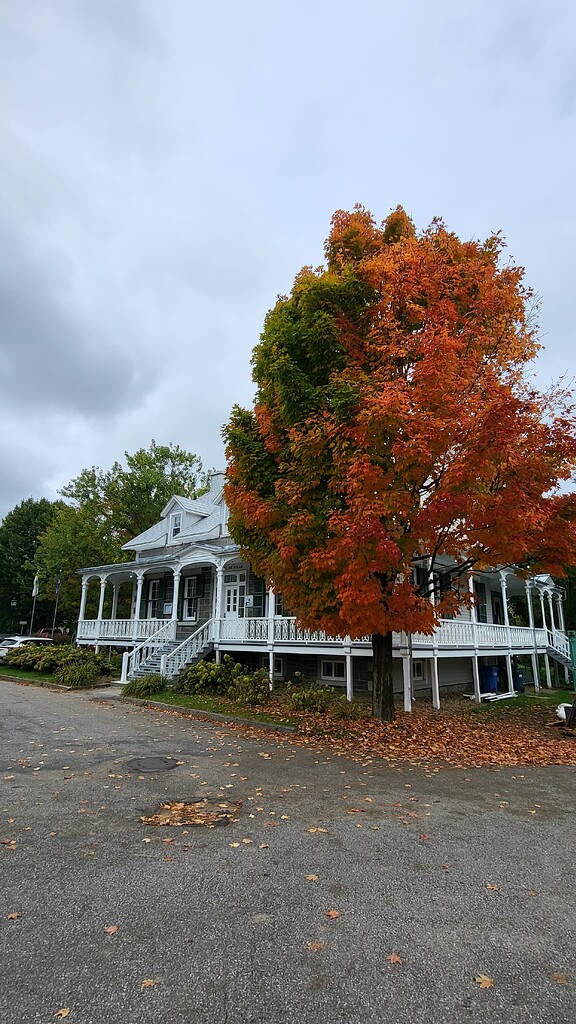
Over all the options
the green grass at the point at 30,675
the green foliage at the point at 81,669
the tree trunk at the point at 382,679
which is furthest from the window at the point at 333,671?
the green grass at the point at 30,675

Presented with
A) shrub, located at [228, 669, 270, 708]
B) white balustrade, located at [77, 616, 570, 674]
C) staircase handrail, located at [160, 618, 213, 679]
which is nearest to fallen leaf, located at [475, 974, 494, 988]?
white balustrade, located at [77, 616, 570, 674]

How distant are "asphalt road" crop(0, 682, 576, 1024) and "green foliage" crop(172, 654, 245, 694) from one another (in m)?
8.12

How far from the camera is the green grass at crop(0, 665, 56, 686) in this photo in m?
20.1

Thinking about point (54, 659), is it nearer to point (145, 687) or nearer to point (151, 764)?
point (145, 687)

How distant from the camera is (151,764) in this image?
8.35 metres

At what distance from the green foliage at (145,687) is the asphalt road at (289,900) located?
828 centimetres

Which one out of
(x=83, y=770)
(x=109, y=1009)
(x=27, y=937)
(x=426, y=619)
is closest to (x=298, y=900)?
(x=109, y=1009)

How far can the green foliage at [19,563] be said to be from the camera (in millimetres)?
51875

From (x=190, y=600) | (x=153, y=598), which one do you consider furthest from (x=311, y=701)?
(x=153, y=598)

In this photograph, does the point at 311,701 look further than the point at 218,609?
No

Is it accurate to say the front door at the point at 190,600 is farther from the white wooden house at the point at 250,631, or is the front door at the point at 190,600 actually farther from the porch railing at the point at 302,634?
the porch railing at the point at 302,634

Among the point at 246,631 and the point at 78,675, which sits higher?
the point at 246,631

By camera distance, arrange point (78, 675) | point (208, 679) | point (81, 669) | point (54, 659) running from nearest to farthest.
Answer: point (208, 679) < point (78, 675) < point (81, 669) < point (54, 659)

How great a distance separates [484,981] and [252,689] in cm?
1181
